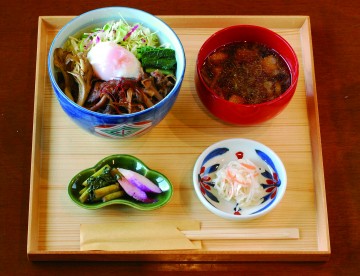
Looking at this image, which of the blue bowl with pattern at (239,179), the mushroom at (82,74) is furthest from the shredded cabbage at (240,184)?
the mushroom at (82,74)

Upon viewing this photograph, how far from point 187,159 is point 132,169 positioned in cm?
20

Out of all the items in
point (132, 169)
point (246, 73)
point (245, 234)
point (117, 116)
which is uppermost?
point (246, 73)

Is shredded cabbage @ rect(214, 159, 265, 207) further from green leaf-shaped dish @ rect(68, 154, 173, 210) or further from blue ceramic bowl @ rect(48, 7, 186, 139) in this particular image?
blue ceramic bowl @ rect(48, 7, 186, 139)

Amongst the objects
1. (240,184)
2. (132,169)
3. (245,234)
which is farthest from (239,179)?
(132,169)

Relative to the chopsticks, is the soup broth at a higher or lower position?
higher

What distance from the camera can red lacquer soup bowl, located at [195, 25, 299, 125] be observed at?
1.71 meters

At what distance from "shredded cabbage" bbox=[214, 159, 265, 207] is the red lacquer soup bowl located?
16 centimetres

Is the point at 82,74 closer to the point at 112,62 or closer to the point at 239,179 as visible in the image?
the point at 112,62

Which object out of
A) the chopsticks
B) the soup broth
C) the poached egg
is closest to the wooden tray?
the chopsticks

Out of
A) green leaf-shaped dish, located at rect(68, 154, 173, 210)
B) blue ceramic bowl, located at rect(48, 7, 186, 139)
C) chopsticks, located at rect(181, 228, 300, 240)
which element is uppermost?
blue ceramic bowl, located at rect(48, 7, 186, 139)

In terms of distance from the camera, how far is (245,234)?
1.68m

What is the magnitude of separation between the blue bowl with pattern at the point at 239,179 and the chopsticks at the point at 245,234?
5 cm

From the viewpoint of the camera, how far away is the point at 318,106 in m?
1.97

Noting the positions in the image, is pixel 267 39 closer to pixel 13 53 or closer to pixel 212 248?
pixel 212 248
